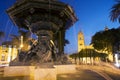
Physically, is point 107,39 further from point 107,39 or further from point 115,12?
point 115,12

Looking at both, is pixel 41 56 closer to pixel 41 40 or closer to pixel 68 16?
pixel 41 40

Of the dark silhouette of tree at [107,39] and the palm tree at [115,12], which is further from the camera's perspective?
the dark silhouette of tree at [107,39]

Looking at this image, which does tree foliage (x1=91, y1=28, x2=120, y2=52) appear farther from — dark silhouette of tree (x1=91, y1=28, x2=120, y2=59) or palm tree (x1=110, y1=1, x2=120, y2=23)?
palm tree (x1=110, y1=1, x2=120, y2=23)

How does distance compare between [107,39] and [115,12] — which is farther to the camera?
[107,39]

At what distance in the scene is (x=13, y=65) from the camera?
848 centimetres

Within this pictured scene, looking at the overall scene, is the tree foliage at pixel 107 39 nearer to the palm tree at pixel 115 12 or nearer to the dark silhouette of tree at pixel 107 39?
the dark silhouette of tree at pixel 107 39

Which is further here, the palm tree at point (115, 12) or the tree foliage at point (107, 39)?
the tree foliage at point (107, 39)

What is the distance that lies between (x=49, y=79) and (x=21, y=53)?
4010mm

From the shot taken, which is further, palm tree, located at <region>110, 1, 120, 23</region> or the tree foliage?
the tree foliage

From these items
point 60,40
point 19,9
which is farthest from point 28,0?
point 60,40

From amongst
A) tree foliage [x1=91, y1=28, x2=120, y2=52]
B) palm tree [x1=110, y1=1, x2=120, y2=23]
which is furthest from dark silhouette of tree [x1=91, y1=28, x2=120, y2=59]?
palm tree [x1=110, y1=1, x2=120, y2=23]

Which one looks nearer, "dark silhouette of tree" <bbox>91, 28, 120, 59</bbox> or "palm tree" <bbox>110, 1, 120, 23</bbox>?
"palm tree" <bbox>110, 1, 120, 23</bbox>

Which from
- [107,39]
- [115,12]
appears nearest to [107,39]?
[107,39]

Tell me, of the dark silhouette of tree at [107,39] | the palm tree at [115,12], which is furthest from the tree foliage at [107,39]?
the palm tree at [115,12]
